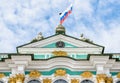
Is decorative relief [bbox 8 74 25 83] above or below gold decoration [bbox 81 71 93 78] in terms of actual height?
below

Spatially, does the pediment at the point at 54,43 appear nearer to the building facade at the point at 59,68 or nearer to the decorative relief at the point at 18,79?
the building facade at the point at 59,68

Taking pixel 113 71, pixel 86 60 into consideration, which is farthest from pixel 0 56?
pixel 113 71

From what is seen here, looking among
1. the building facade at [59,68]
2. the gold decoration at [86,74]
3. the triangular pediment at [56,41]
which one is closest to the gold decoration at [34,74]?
the building facade at [59,68]

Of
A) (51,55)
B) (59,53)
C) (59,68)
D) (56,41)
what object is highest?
(56,41)

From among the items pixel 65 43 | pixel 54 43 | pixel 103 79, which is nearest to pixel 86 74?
pixel 103 79

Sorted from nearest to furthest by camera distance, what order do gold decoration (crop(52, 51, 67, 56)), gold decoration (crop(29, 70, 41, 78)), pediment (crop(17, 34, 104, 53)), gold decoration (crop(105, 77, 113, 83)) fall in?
gold decoration (crop(105, 77, 113, 83)) → gold decoration (crop(29, 70, 41, 78)) → gold decoration (crop(52, 51, 67, 56)) → pediment (crop(17, 34, 104, 53))

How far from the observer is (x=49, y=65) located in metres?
28.6

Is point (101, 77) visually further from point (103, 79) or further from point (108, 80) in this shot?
point (108, 80)

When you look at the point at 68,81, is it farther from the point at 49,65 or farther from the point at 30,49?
the point at 30,49

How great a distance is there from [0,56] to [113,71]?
932cm

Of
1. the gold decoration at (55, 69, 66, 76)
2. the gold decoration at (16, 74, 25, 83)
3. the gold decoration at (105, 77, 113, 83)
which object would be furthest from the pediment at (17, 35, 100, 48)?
the gold decoration at (105, 77, 113, 83)

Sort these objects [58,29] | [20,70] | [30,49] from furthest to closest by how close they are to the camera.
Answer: [58,29]
[30,49]
[20,70]

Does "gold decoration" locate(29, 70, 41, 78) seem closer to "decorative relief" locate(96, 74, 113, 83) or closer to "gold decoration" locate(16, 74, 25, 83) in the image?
"gold decoration" locate(16, 74, 25, 83)

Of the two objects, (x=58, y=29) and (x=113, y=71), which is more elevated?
(x=58, y=29)
